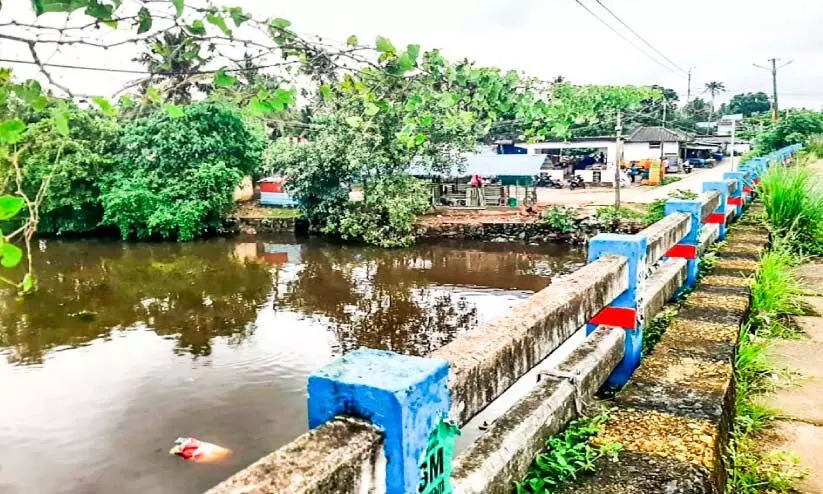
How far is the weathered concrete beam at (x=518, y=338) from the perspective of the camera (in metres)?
1.64

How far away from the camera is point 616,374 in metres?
2.95

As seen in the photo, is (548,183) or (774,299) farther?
(548,183)

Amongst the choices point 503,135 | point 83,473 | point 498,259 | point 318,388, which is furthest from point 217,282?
point 503,135

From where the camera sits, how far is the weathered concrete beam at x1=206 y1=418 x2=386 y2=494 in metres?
1.05

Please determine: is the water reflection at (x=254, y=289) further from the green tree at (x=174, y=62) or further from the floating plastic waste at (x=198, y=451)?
the green tree at (x=174, y=62)

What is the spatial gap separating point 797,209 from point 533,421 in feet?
18.7

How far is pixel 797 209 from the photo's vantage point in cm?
655

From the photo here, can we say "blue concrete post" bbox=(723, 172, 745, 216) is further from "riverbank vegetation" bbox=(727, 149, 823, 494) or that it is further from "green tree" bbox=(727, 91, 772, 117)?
"green tree" bbox=(727, 91, 772, 117)

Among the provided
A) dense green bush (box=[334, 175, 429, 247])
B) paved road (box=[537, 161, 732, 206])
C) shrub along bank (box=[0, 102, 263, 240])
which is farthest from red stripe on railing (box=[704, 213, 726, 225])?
shrub along bank (box=[0, 102, 263, 240])

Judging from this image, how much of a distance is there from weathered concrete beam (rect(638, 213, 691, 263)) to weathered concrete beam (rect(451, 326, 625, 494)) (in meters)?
0.63

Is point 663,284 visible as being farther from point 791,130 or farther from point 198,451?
point 791,130

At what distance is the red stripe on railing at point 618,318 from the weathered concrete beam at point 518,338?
0.80 ft

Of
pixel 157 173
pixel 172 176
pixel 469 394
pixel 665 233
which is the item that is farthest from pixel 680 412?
pixel 157 173

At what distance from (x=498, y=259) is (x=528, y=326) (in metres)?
20.5
